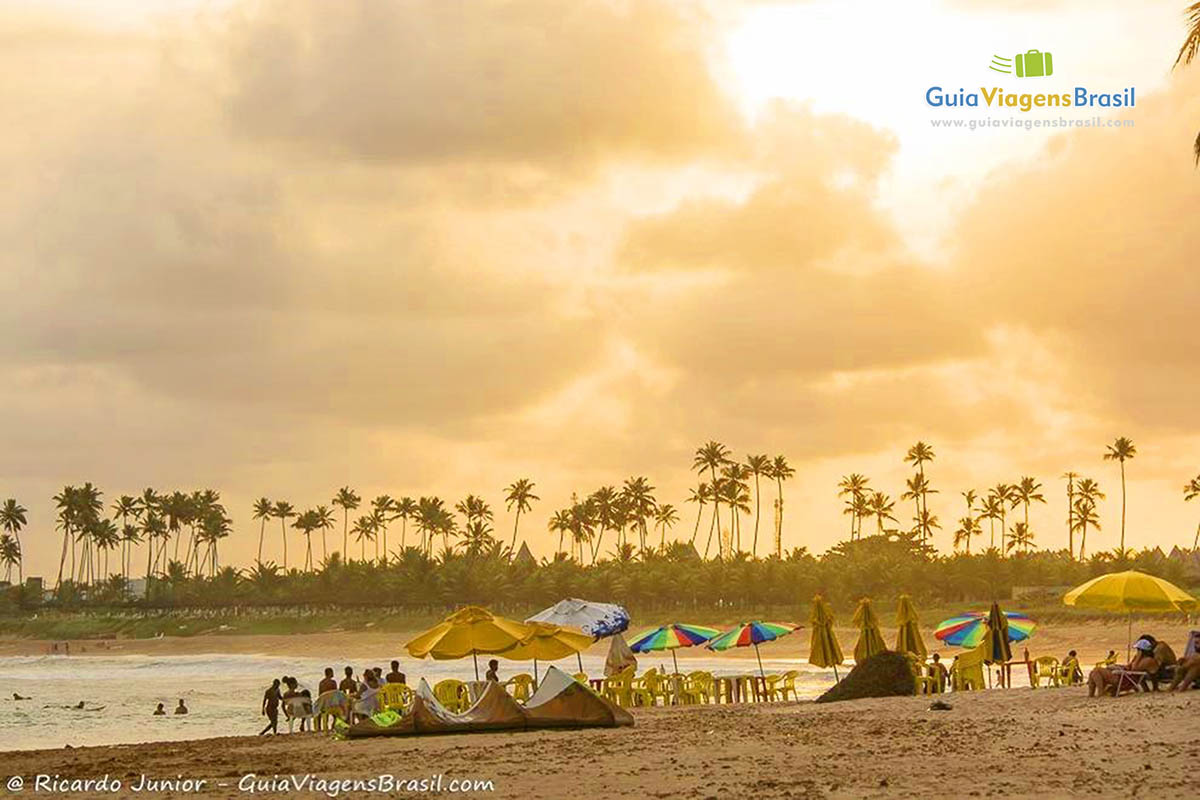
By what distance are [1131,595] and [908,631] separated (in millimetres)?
4583

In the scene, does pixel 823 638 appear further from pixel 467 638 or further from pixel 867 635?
pixel 467 638

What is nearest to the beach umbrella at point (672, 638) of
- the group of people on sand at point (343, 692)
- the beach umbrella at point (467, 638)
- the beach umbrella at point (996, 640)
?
the beach umbrella at point (996, 640)

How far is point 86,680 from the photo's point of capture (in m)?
79.7

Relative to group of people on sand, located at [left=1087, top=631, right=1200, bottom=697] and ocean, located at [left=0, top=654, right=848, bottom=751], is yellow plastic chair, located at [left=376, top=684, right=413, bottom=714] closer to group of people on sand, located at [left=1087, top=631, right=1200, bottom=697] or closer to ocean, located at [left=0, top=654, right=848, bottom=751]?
ocean, located at [left=0, top=654, right=848, bottom=751]

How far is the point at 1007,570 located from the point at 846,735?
87324 mm

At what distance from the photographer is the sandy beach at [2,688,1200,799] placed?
1352cm

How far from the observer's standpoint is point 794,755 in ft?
53.7

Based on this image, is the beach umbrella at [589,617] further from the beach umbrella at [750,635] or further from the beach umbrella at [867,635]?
the beach umbrella at [867,635]

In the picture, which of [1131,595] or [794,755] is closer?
[794,755]

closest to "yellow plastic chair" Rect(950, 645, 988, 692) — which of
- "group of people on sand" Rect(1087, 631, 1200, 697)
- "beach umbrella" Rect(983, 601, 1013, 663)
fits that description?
"beach umbrella" Rect(983, 601, 1013, 663)

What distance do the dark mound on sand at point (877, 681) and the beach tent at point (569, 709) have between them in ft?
16.3

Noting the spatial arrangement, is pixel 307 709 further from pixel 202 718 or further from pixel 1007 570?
pixel 1007 570

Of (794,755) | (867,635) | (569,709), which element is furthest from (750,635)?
(794,755)

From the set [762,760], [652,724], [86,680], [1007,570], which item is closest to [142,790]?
[762,760]
